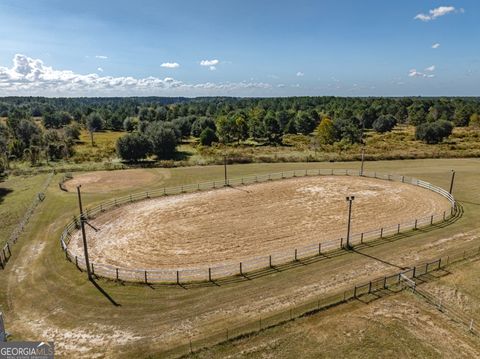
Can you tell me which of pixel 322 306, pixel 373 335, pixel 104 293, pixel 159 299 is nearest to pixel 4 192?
pixel 104 293

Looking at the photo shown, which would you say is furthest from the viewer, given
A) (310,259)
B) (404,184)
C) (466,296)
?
(404,184)

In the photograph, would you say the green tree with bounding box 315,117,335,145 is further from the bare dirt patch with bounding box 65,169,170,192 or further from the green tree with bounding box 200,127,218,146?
the bare dirt patch with bounding box 65,169,170,192

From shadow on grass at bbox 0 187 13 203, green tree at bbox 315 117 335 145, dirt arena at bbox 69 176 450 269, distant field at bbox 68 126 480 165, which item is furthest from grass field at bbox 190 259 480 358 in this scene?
green tree at bbox 315 117 335 145

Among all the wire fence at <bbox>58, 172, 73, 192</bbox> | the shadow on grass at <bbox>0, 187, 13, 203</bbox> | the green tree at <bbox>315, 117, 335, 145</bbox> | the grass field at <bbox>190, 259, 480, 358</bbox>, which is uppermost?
the green tree at <bbox>315, 117, 335, 145</bbox>

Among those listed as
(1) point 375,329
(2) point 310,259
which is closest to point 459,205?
A: (2) point 310,259

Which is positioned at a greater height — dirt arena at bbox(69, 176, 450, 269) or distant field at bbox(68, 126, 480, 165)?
distant field at bbox(68, 126, 480, 165)

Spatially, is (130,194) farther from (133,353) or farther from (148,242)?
(133,353)

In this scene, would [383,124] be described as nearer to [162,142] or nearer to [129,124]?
[162,142]
